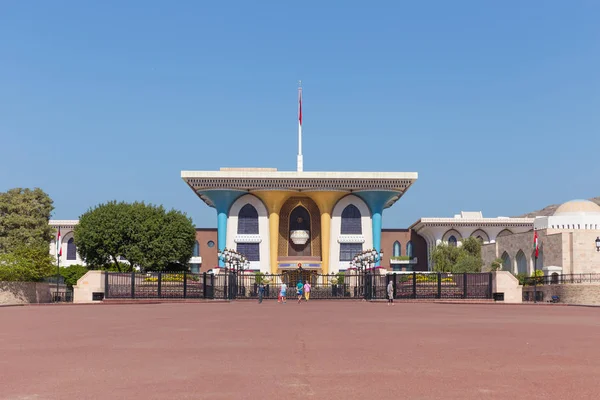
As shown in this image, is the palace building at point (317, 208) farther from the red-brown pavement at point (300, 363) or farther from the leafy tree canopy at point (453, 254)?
the red-brown pavement at point (300, 363)

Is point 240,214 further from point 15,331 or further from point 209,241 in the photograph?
point 15,331

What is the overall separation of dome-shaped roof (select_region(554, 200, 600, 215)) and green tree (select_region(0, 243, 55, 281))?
146ft

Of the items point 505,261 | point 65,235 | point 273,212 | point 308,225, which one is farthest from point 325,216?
point 65,235

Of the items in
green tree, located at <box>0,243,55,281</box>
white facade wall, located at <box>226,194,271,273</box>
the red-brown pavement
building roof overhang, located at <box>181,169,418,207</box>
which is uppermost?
building roof overhang, located at <box>181,169,418,207</box>

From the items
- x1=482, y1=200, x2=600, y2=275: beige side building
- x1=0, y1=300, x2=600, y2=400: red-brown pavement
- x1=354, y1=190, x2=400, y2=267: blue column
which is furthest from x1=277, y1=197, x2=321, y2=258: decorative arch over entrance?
x1=0, y1=300, x2=600, y2=400: red-brown pavement

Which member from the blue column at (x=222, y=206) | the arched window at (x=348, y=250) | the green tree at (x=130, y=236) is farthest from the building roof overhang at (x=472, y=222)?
the green tree at (x=130, y=236)

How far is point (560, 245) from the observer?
5394 centimetres

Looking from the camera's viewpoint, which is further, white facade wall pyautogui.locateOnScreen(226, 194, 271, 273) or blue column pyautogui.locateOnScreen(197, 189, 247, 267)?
white facade wall pyautogui.locateOnScreen(226, 194, 271, 273)

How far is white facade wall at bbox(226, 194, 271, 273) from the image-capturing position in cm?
7262

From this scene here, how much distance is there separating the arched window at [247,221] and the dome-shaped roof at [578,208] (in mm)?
30845

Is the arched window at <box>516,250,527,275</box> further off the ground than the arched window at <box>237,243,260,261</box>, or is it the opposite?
the arched window at <box>237,243,260,261</box>

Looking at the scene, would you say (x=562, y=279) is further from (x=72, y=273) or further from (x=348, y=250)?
(x=72, y=273)

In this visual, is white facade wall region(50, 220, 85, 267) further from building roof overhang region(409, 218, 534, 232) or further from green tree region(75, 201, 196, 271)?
building roof overhang region(409, 218, 534, 232)

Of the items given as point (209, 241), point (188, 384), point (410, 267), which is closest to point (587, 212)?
point (410, 267)
